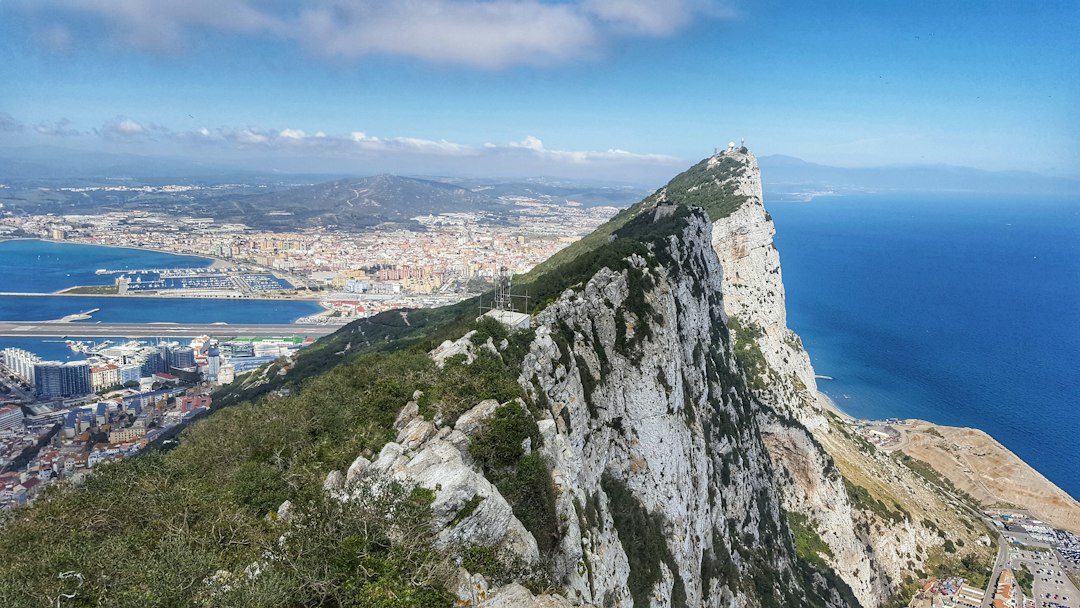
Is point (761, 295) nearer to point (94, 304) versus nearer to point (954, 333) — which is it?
point (954, 333)

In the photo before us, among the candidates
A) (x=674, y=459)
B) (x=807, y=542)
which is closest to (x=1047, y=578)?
(x=807, y=542)

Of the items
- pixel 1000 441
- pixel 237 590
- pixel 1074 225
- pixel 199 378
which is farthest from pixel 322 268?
pixel 1074 225

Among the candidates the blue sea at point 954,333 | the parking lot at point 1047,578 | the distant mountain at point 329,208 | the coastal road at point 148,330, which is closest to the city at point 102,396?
the coastal road at point 148,330

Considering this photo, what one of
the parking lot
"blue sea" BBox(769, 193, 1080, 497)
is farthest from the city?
"blue sea" BBox(769, 193, 1080, 497)

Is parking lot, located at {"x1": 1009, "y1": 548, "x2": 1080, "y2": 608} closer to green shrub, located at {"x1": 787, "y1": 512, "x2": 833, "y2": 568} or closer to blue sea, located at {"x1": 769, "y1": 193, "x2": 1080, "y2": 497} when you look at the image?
green shrub, located at {"x1": 787, "y1": 512, "x2": 833, "y2": 568}

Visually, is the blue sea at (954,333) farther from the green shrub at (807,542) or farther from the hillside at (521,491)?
the green shrub at (807,542)

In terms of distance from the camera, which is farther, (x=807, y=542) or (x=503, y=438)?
(x=807, y=542)

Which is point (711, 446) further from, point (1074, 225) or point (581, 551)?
point (1074, 225)
